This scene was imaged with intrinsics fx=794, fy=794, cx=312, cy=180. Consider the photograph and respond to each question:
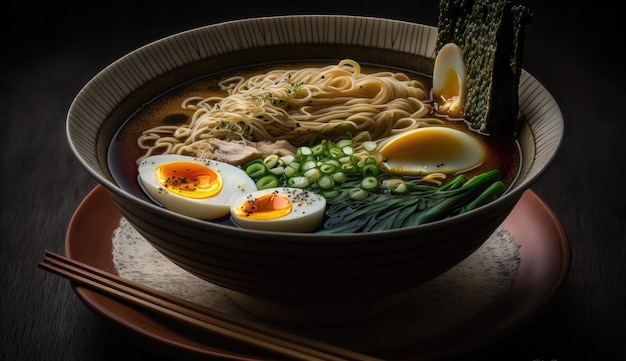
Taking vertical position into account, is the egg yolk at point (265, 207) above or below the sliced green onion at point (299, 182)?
above

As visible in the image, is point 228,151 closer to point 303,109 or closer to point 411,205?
point 303,109

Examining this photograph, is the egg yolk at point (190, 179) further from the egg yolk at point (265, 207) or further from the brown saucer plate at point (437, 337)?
the brown saucer plate at point (437, 337)

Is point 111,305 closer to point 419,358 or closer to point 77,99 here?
point 77,99

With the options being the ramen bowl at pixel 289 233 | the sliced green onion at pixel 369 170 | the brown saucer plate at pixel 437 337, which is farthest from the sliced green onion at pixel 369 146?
the brown saucer plate at pixel 437 337

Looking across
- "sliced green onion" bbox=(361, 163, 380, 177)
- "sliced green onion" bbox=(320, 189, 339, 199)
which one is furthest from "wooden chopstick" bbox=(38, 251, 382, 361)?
"sliced green onion" bbox=(361, 163, 380, 177)

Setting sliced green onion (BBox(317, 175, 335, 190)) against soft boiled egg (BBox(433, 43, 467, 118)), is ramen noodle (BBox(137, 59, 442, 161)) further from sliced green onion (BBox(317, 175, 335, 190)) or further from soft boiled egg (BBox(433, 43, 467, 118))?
sliced green onion (BBox(317, 175, 335, 190))

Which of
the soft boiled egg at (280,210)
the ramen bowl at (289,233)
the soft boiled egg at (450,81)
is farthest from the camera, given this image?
the soft boiled egg at (450,81)

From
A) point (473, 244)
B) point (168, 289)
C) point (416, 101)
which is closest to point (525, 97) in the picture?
point (416, 101)
